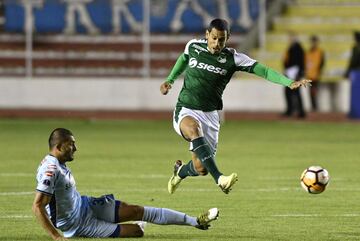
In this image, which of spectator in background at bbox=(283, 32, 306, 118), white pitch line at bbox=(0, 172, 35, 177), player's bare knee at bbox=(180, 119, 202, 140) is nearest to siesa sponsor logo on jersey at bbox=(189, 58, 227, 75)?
player's bare knee at bbox=(180, 119, 202, 140)

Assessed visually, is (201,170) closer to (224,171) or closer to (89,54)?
(224,171)

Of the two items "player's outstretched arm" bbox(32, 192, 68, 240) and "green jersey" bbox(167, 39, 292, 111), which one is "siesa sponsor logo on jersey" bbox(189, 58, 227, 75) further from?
"player's outstretched arm" bbox(32, 192, 68, 240)

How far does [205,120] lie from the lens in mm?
13570

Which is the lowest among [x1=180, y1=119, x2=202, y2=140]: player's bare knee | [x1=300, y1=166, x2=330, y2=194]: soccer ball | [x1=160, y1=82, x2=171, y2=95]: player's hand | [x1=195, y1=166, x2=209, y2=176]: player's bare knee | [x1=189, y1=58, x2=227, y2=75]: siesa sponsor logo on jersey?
[x1=195, y1=166, x2=209, y2=176]: player's bare knee

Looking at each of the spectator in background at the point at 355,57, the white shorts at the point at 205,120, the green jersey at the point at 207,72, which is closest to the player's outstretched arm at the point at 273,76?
the green jersey at the point at 207,72

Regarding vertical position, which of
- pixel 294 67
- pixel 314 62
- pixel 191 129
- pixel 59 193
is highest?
pixel 59 193

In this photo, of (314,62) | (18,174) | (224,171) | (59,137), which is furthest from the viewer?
(314,62)

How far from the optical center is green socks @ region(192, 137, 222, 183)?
12523mm

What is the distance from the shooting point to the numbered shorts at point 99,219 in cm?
1073

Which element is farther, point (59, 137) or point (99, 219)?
point (99, 219)

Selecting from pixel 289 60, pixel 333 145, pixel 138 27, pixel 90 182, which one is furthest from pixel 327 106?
pixel 90 182

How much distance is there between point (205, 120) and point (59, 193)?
3442 millimetres

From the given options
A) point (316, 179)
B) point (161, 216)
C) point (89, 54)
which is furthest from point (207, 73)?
point (89, 54)

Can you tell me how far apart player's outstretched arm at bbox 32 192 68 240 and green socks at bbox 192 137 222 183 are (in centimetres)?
266
